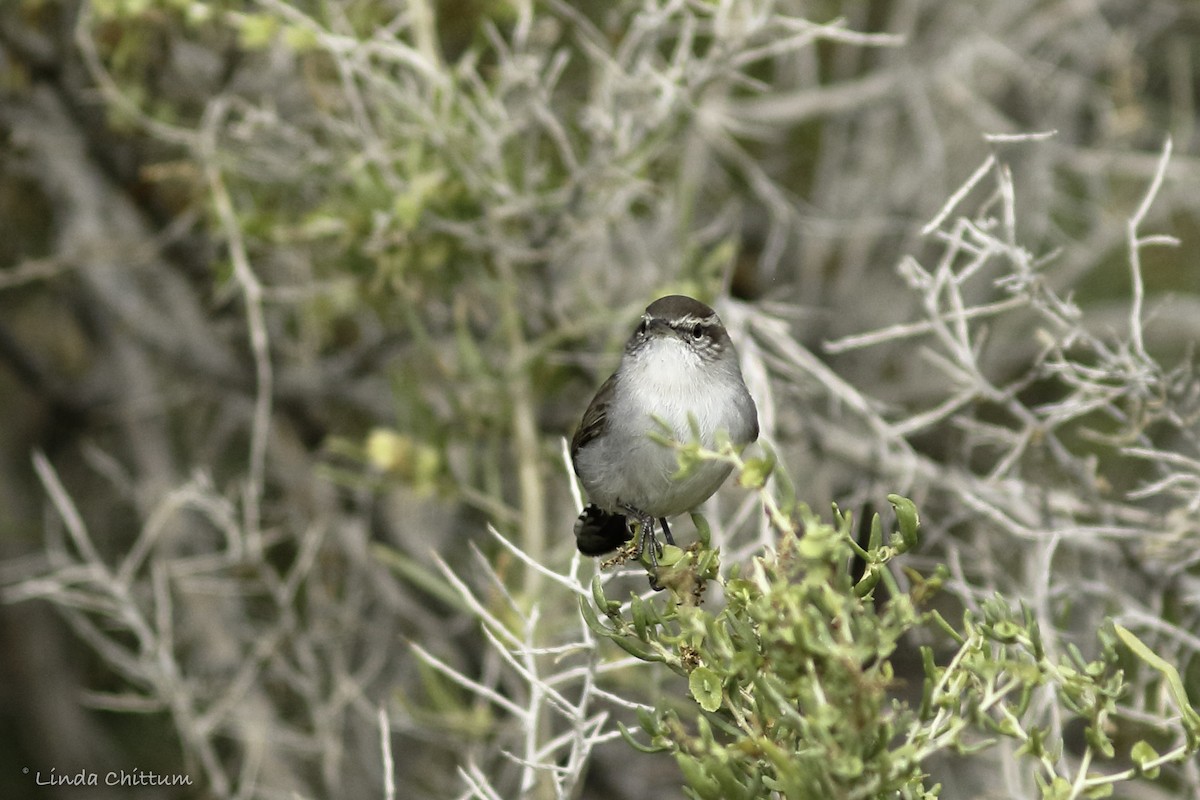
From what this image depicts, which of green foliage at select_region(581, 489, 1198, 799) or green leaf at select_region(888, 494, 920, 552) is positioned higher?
green leaf at select_region(888, 494, 920, 552)

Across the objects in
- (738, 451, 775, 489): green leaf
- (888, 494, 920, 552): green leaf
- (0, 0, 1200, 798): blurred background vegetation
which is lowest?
(0, 0, 1200, 798): blurred background vegetation

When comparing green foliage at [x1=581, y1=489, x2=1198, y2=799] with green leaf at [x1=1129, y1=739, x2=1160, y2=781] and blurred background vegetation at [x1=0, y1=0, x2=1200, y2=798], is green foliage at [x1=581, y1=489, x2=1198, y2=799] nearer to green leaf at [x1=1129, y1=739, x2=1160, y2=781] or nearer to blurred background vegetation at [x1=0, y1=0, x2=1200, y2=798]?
green leaf at [x1=1129, y1=739, x2=1160, y2=781]

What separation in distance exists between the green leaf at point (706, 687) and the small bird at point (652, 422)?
1006 mm

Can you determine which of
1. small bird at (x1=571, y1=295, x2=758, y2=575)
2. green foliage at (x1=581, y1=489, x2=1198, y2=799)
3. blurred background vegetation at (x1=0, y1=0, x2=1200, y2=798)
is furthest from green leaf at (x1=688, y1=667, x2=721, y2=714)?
small bird at (x1=571, y1=295, x2=758, y2=575)

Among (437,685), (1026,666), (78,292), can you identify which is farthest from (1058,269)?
(1026,666)

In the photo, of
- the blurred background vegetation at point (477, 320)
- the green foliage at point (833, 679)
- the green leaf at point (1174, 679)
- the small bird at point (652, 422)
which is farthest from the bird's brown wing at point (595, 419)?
the green leaf at point (1174, 679)

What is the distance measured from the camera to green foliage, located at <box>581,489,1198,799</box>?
5.47 feet

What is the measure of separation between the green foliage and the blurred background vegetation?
0.80 m

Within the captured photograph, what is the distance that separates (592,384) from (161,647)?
1819mm

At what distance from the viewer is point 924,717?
70.6 inches

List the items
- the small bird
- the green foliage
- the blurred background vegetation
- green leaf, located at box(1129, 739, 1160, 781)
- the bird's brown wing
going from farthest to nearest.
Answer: the blurred background vegetation < the bird's brown wing < the small bird < green leaf, located at box(1129, 739, 1160, 781) < the green foliage

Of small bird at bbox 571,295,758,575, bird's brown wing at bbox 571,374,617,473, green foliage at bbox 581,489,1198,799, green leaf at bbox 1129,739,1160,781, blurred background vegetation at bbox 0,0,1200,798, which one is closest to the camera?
green foliage at bbox 581,489,1198,799

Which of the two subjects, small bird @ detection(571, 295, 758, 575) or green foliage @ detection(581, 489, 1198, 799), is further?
small bird @ detection(571, 295, 758, 575)

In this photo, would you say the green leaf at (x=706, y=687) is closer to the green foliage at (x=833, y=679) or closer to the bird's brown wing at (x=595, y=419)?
the green foliage at (x=833, y=679)
